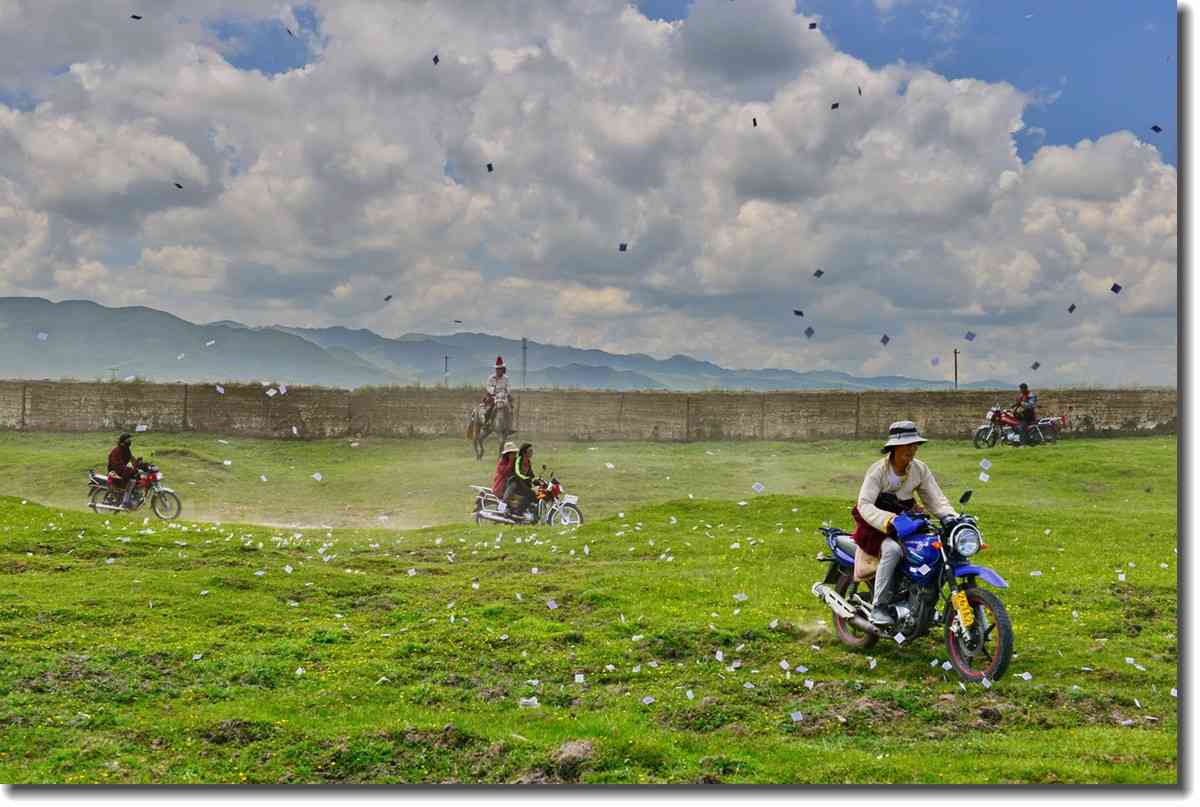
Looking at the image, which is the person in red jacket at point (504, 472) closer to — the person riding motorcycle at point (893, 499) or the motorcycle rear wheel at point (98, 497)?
the motorcycle rear wheel at point (98, 497)

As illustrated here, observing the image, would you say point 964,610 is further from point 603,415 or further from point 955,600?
point 603,415

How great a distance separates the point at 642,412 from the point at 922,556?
74.5ft

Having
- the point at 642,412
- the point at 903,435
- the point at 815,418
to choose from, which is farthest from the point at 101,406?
the point at 903,435

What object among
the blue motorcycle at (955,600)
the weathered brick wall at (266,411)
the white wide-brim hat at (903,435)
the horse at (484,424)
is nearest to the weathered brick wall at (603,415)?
the horse at (484,424)

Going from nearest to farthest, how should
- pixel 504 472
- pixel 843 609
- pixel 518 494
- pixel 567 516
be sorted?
1. pixel 843 609
2. pixel 567 516
3. pixel 518 494
4. pixel 504 472

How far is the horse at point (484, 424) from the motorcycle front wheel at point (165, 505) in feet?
30.1

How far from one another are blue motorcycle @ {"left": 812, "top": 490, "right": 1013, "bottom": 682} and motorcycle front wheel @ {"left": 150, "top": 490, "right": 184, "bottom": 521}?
14490 millimetres

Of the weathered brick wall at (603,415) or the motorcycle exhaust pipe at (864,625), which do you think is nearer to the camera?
the motorcycle exhaust pipe at (864,625)

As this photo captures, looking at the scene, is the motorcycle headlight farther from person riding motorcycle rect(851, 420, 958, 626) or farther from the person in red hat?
the person in red hat

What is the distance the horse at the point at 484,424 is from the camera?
2652 cm

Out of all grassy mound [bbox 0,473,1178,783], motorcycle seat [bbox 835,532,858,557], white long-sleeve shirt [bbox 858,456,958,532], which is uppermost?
white long-sleeve shirt [bbox 858,456,958,532]

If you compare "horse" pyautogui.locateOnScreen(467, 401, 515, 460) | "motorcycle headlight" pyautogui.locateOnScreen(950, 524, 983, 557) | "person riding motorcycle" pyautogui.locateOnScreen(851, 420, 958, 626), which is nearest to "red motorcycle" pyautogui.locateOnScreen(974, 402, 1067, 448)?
"horse" pyautogui.locateOnScreen(467, 401, 515, 460)

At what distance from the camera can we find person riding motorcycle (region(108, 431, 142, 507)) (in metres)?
17.8

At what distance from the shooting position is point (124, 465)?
1797 cm
